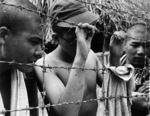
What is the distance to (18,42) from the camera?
4.89ft

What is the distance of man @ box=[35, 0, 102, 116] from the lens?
1596 millimetres

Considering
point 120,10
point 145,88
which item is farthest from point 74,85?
point 120,10

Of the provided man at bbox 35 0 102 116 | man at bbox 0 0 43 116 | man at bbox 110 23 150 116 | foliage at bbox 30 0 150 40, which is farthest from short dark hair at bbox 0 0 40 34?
foliage at bbox 30 0 150 40

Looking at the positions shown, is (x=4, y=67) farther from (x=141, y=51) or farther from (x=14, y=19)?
(x=141, y=51)

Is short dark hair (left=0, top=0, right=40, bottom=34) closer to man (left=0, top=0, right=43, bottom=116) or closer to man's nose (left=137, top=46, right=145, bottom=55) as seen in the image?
man (left=0, top=0, right=43, bottom=116)

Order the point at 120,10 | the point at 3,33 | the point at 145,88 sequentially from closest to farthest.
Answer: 1. the point at 3,33
2. the point at 145,88
3. the point at 120,10

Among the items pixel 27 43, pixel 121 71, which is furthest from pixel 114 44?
pixel 27 43

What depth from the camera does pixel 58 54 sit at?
188 centimetres

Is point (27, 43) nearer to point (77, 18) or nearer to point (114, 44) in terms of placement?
point (77, 18)

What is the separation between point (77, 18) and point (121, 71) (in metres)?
0.40

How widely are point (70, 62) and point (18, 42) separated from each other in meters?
0.48

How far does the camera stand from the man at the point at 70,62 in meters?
1.60

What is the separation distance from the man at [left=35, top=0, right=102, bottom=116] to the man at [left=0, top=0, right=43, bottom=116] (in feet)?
→ 0.41

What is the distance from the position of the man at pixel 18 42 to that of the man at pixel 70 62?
125 millimetres
